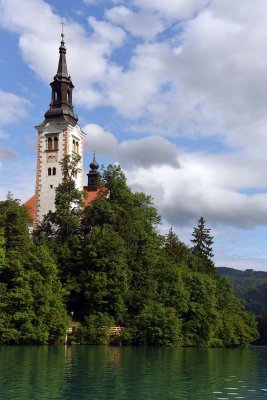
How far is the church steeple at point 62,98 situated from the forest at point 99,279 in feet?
37.6

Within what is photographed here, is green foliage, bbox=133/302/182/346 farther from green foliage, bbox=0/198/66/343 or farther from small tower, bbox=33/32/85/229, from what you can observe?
small tower, bbox=33/32/85/229

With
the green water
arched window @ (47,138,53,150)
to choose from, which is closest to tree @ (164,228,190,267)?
arched window @ (47,138,53,150)

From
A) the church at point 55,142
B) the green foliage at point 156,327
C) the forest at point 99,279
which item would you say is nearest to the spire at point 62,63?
the church at point 55,142

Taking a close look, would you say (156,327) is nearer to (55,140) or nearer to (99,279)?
A: (99,279)

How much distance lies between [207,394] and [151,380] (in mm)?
4030

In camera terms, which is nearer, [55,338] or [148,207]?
[55,338]

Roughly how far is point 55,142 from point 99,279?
86.5 feet

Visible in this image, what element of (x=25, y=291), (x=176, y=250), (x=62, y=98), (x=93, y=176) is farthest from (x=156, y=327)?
(x=93, y=176)

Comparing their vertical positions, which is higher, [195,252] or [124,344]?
[195,252]

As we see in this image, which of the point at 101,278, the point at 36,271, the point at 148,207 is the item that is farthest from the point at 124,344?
the point at 148,207

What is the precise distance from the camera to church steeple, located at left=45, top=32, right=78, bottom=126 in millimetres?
74312

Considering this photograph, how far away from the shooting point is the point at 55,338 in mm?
49656

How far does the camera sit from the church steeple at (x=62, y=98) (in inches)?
2926

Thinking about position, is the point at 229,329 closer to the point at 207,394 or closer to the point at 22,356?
the point at 22,356
